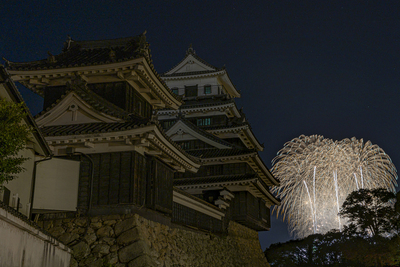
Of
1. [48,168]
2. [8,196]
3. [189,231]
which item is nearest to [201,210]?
[189,231]

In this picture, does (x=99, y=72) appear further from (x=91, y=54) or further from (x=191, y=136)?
(x=191, y=136)

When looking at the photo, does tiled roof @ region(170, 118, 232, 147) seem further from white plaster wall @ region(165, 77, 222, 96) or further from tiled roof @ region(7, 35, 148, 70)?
tiled roof @ region(7, 35, 148, 70)

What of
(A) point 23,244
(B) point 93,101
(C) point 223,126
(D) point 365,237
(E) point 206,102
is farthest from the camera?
(E) point 206,102

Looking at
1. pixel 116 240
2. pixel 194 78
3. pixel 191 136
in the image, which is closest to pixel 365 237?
pixel 191 136

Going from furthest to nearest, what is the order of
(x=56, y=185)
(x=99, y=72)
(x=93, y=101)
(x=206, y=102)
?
1. (x=206, y=102)
2. (x=99, y=72)
3. (x=93, y=101)
4. (x=56, y=185)

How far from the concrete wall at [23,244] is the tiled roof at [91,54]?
7153mm

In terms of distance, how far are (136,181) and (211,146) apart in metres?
16.3

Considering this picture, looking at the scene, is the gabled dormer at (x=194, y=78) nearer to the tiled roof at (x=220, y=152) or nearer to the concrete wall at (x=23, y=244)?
the tiled roof at (x=220, y=152)

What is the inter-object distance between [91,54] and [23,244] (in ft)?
32.9

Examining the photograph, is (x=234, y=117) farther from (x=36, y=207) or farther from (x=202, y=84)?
(x=36, y=207)

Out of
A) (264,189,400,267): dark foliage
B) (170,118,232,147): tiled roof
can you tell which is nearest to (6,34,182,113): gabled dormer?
(170,118,232,147): tiled roof

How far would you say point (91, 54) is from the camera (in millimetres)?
17672

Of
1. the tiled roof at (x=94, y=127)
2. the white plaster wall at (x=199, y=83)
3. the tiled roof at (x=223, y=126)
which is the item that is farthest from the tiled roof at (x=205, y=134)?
the tiled roof at (x=94, y=127)

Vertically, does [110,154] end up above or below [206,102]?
below
